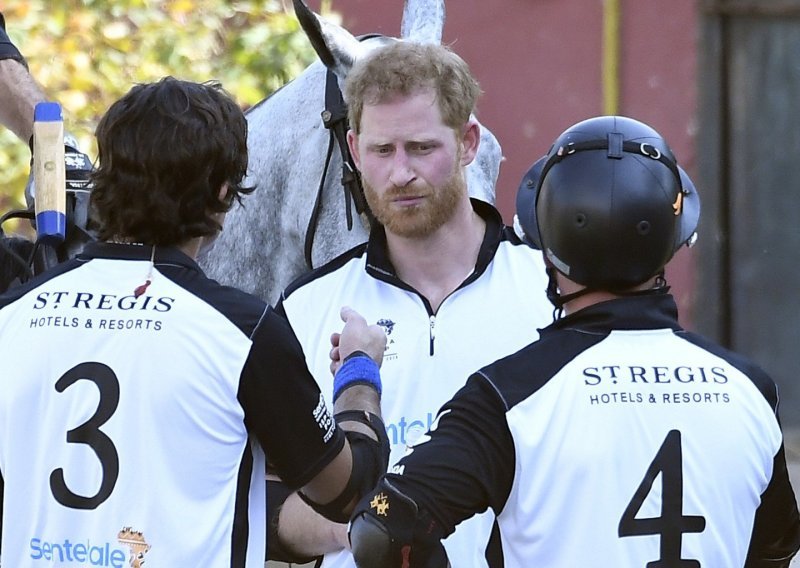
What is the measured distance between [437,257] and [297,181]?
800 millimetres

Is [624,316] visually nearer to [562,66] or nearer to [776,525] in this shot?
[776,525]

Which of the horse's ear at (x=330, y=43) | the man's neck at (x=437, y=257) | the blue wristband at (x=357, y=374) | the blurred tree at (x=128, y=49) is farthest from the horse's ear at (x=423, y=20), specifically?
the blurred tree at (x=128, y=49)

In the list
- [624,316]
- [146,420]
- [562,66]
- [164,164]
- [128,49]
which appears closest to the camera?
[624,316]

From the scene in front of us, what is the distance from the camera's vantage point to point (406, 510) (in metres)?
2.39

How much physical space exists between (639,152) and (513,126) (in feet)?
18.0

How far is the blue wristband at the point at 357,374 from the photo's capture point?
293 cm

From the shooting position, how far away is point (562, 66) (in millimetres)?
7945

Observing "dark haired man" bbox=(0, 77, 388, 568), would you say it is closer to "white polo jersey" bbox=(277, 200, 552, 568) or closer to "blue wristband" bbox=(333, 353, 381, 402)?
"blue wristband" bbox=(333, 353, 381, 402)

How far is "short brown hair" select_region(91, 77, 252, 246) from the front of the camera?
272 cm

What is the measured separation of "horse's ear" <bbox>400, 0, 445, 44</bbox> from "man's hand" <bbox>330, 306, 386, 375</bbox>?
155 centimetres

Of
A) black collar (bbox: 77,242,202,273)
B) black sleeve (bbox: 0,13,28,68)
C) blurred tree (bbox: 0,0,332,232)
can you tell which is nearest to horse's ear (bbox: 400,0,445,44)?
black sleeve (bbox: 0,13,28,68)

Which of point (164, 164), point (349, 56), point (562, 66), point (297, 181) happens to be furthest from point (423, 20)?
point (562, 66)

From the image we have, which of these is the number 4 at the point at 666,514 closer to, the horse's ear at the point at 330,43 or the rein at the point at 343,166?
the rein at the point at 343,166

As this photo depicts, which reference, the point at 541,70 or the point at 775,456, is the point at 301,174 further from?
the point at 541,70
